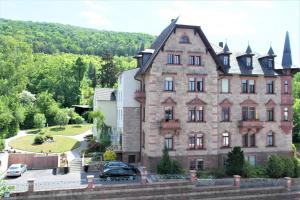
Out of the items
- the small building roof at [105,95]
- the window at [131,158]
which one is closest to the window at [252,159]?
the window at [131,158]

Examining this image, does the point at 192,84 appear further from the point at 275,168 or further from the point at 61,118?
the point at 61,118

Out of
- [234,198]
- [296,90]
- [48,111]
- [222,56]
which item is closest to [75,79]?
[48,111]

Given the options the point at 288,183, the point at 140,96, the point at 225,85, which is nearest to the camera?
the point at 288,183

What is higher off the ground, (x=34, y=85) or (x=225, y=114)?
(x=34, y=85)

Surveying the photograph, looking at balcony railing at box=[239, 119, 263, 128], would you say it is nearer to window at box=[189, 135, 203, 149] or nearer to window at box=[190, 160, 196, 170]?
window at box=[189, 135, 203, 149]

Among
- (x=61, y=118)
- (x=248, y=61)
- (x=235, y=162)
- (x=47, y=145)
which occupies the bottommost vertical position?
(x=235, y=162)

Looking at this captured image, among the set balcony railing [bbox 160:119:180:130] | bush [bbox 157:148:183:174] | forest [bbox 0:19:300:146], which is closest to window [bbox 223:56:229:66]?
balcony railing [bbox 160:119:180:130]

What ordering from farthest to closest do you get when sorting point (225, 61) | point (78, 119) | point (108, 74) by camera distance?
point (108, 74), point (78, 119), point (225, 61)

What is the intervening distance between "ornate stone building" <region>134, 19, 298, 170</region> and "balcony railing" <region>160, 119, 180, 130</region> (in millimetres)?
90

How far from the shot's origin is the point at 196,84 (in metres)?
40.1

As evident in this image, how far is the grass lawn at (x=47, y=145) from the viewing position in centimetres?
5088

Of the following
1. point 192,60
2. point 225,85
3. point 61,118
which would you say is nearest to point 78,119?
point 61,118

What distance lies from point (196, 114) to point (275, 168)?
11.2 metres

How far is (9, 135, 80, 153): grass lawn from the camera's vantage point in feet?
167
